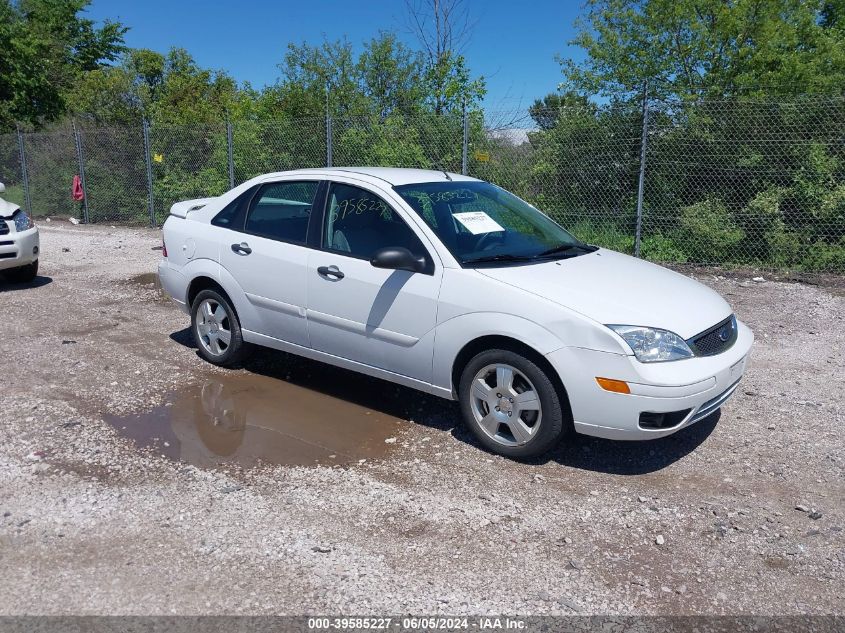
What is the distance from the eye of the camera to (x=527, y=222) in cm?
553

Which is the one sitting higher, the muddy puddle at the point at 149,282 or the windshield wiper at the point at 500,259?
the windshield wiper at the point at 500,259

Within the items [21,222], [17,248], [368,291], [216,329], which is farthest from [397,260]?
[21,222]

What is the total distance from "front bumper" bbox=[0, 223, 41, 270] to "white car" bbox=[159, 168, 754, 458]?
422 cm

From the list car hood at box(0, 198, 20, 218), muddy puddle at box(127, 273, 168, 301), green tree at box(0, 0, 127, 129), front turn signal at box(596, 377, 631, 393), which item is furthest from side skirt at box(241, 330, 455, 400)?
green tree at box(0, 0, 127, 129)

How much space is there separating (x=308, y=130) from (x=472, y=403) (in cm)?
1061

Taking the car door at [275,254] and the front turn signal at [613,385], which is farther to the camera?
the car door at [275,254]

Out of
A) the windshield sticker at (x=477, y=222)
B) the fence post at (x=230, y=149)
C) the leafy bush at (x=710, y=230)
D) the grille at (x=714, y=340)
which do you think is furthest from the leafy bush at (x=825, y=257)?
the fence post at (x=230, y=149)

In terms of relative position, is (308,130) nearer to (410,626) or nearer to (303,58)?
(303,58)

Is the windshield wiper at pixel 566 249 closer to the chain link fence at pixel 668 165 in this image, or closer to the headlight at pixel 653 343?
the headlight at pixel 653 343

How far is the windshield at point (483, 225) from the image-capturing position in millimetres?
4914

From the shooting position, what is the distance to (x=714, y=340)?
14.7 feet

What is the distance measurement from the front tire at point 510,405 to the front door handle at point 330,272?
3.82 ft

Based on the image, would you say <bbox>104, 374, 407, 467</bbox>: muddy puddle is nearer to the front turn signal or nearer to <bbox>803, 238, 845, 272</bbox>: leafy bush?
the front turn signal

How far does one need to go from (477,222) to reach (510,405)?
54.5 inches
